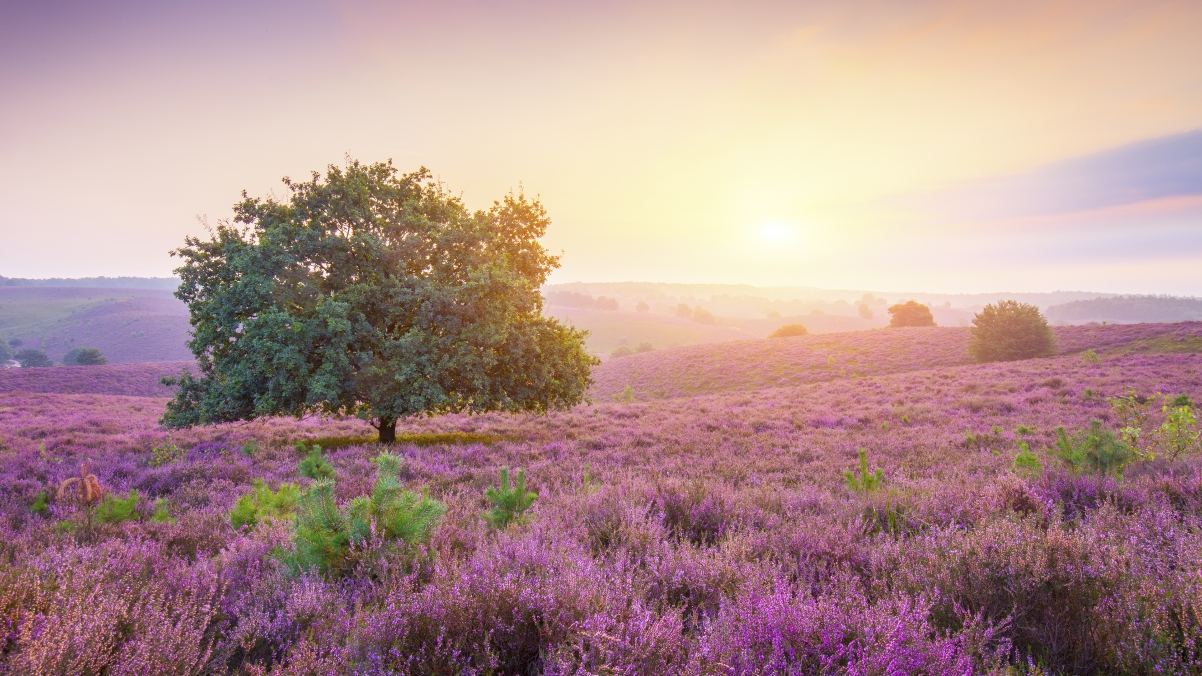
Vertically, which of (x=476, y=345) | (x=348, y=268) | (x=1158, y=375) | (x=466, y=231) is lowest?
(x=1158, y=375)

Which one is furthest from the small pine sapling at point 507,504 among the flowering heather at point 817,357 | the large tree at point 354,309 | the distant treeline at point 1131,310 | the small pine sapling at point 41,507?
the distant treeline at point 1131,310

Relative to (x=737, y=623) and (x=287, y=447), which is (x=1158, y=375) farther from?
(x=287, y=447)

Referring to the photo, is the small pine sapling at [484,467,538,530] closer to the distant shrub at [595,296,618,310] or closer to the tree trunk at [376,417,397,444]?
the tree trunk at [376,417,397,444]

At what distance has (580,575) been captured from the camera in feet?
8.55

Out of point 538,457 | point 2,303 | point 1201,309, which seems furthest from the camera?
point 1201,309

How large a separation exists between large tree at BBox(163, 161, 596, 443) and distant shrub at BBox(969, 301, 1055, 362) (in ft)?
121

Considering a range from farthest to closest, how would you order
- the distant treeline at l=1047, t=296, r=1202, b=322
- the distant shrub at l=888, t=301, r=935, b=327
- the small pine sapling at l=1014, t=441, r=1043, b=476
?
the distant treeline at l=1047, t=296, r=1202, b=322
the distant shrub at l=888, t=301, r=935, b=327
the small pine sapling at l=1014, t=441, r=1043, b=476

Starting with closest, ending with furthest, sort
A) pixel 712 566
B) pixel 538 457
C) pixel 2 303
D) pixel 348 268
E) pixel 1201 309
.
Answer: pixel 712 566 → pixel 538 457 → pixel 348 268 → pixel 2 303 → pixel 1201 309

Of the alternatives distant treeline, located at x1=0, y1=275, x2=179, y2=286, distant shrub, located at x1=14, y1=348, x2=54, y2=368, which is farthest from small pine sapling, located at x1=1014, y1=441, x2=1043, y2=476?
distant treeline, located at x1=0, y1=275, x2=179, y2=286

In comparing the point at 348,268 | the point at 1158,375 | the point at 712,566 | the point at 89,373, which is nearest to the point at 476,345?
the point at 348,268

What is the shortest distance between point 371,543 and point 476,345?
982 centimetres

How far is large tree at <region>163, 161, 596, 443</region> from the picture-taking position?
10.7 m

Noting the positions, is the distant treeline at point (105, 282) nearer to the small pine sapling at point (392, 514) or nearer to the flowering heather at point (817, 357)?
the flowering heather at point (817, 357)

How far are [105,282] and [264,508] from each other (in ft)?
868
